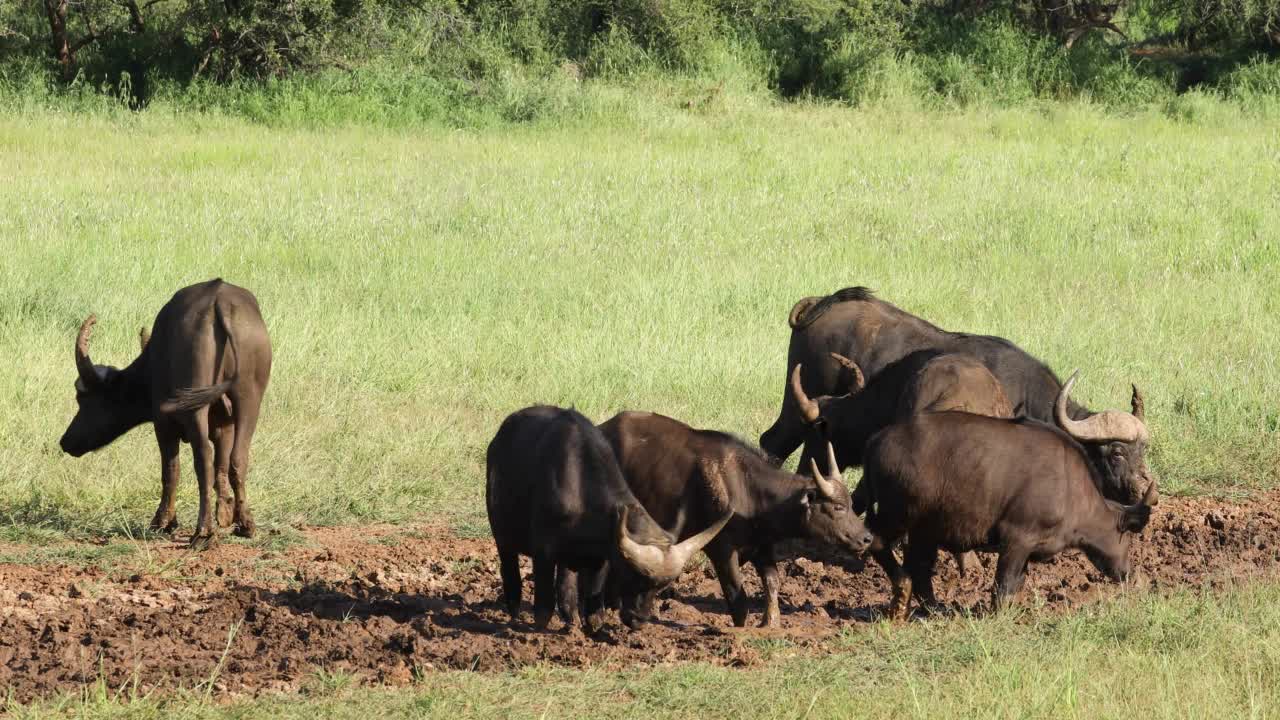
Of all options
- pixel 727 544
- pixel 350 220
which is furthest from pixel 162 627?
pixel 350 220

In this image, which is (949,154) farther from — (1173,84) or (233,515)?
(233,515)

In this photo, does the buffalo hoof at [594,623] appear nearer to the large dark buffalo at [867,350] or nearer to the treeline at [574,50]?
the large dark buffalo at [867,350]

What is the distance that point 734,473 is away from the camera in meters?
7.69

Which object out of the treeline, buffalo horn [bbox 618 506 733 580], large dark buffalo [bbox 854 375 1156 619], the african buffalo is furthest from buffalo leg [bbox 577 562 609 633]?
the treeline

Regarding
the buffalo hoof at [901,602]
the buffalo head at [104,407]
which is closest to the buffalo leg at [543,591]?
the buffalo hoof at [901,602]

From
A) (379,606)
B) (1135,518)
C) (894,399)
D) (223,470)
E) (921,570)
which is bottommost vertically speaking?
(379,606)

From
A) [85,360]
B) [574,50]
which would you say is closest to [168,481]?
[85,360]

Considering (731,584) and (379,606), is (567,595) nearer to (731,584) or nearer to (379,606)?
(731,584)

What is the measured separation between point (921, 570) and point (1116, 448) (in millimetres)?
1373

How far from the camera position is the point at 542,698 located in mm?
6293

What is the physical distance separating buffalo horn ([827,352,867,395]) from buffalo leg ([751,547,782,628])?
146cm

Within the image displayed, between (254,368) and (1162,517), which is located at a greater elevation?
(254,368)

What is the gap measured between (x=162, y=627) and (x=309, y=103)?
1834 cm

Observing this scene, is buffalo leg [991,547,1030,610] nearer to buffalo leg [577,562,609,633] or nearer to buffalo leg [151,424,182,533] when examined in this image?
buffalo leg [577,562,609,633]
